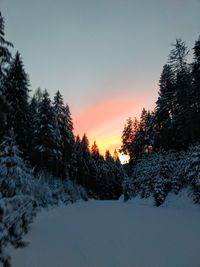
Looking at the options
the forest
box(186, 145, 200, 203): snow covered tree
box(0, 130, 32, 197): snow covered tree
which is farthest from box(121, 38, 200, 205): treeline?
box(0, 130, 32, 197): snow covered tree

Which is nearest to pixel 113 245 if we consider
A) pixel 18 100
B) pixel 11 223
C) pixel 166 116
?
pixel 11 223

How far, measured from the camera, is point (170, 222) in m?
14.2

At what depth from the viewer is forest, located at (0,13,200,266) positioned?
2069 cm

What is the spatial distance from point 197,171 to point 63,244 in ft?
36.8

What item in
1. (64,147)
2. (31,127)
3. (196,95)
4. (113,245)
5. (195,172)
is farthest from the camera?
(64,147)

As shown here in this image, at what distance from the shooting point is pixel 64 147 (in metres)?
55.0

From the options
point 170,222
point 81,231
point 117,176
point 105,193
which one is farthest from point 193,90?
point 117,176

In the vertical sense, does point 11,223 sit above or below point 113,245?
above

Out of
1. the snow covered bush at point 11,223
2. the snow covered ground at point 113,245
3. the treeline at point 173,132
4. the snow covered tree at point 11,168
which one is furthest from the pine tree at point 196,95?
the snow covered bush at point 11,223

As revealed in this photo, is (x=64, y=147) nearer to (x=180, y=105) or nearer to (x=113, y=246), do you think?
A: (x=180, y=105)

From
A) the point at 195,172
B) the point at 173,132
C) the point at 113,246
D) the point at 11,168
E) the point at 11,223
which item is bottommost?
the point at 113,246

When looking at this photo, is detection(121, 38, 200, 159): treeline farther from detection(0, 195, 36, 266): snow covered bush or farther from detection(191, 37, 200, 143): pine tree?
detection(0, 195, 36, 266): snow covered bush

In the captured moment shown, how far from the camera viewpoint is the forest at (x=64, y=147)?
20.7m

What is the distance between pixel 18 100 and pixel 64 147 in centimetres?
1819
